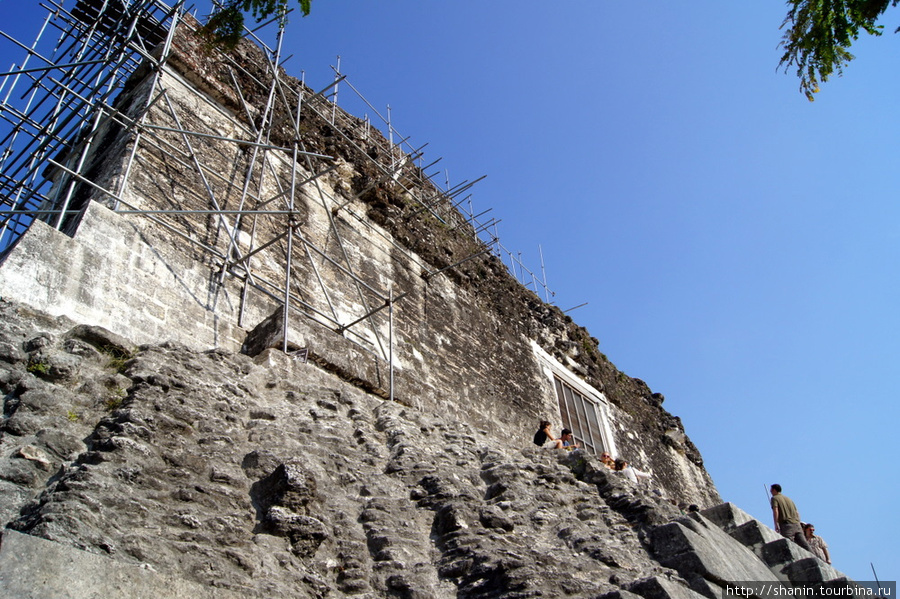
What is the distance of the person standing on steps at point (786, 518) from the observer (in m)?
6.20

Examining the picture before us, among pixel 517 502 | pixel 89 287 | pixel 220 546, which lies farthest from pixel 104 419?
Result: pixel 517 502

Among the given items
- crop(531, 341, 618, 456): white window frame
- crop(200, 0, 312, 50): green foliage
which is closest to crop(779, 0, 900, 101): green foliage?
crop(200, 0, 312, 50): green foliage

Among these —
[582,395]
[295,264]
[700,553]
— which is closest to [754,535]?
[700,553]

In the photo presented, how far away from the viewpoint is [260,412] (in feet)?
13.8

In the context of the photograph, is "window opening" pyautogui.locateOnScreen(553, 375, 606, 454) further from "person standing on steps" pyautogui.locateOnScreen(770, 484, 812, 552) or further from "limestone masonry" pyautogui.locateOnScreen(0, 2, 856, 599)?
"person standing on steps" pyautogui.locateOnScreen(770, 484, 812, 552)

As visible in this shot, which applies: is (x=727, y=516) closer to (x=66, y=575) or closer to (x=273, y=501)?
(x=273, y=501)

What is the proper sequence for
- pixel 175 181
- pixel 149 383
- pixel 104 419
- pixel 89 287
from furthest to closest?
pixel 175 181 → pixel 89 287 → pixel 149 383 → pixel 104 419

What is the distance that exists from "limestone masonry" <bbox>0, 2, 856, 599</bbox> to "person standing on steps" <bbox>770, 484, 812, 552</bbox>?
1.61 ft

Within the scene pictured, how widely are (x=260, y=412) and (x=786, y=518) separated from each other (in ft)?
14.8

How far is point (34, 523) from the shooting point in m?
2.66

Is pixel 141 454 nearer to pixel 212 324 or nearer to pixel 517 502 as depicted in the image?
pixel 517 502

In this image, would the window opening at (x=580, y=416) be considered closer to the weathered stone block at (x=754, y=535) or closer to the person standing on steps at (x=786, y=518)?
the person standing on steps at (x=786, y=518)

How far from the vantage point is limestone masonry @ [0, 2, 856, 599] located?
3018 mm

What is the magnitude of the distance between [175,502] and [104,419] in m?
0.67
